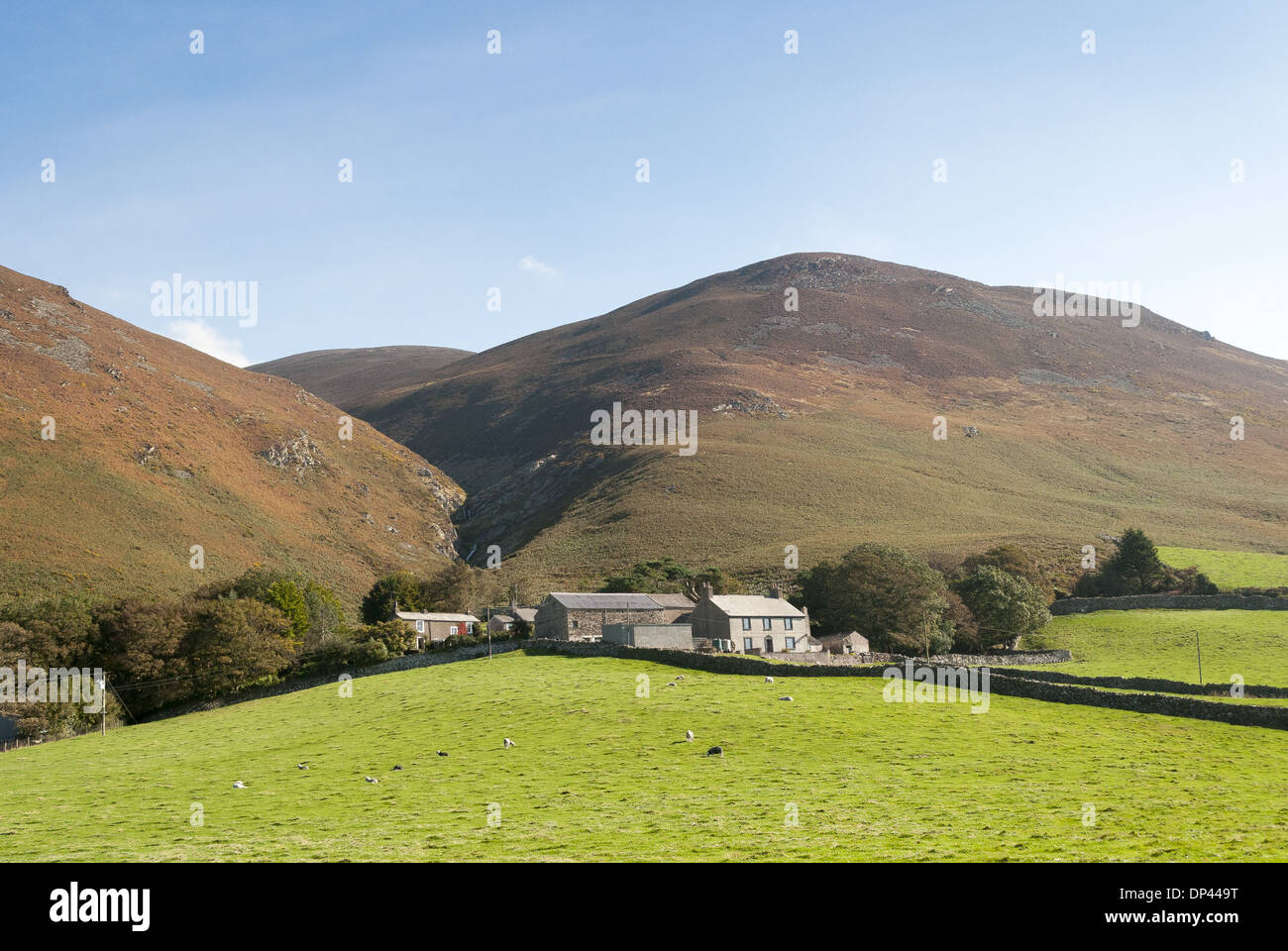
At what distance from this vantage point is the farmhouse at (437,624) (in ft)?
266

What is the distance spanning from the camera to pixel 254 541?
116 meters

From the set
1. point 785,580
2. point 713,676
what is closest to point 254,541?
point 785,580

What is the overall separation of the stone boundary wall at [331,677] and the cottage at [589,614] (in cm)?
493

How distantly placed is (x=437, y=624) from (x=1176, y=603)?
6592 centimetres

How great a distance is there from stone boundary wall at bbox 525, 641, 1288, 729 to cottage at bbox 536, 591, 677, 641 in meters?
4.38

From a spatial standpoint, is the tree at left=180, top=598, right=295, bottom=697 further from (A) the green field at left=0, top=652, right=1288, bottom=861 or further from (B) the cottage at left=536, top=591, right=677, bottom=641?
(B) the cottage at left=536, top=591, right=677, bottom=641

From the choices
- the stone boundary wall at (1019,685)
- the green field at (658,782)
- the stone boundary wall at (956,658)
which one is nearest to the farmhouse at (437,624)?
the stone boundary wall at (1019,685)

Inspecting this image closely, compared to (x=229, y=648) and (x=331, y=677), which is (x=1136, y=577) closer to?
(x=331, y=677)

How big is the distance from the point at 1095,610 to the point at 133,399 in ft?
431

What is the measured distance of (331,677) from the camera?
206 ft

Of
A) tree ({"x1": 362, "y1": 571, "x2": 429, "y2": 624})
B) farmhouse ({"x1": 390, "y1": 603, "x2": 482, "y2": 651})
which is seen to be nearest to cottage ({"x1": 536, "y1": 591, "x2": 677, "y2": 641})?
farmhouse ({"x1": 390, "y1": 603, "x2": 482, "y2": 651})

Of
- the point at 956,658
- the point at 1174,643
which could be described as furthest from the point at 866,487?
the point at 956,658

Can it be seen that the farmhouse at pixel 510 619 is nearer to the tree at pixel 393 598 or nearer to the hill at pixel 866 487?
the tree at pixel 393 598

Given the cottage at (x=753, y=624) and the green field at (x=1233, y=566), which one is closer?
the cottage at (x=753, y=624)
